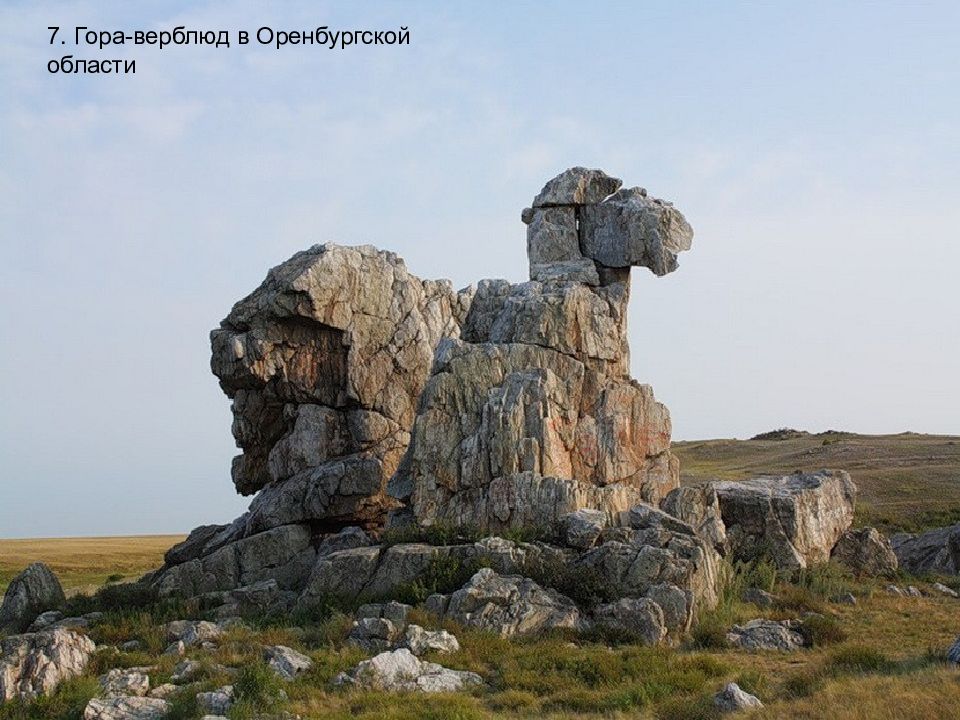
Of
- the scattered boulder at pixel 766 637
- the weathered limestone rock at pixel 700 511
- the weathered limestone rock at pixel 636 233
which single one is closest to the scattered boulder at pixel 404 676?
the scattered boulder at pixel 766 637

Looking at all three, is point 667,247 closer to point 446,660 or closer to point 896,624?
point 896,624

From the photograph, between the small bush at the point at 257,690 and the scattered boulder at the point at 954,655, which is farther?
the scattered boulder at the point at 954,655

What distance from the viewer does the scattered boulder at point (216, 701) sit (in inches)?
656

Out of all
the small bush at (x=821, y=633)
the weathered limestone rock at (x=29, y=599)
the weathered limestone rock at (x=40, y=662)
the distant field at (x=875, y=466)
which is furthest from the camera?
the distant field at (x=875, y=466)

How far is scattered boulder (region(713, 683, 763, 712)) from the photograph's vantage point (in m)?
16.2

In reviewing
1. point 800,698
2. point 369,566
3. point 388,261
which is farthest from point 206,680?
point 388,261

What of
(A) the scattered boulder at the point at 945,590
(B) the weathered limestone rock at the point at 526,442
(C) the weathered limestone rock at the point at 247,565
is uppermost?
(B) the weathered limestone rock at the point at 526,442

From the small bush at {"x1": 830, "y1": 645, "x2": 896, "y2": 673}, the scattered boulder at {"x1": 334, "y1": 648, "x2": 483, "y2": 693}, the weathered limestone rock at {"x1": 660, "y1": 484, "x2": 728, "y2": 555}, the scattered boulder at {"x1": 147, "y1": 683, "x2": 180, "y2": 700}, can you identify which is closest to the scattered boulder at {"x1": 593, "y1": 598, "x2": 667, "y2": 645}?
the small bush at {"x1": 830, "y1": 645, "x2": 896, "y2": 673}

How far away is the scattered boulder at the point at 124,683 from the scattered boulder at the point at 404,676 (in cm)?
343

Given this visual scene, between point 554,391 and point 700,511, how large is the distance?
574 centimetres

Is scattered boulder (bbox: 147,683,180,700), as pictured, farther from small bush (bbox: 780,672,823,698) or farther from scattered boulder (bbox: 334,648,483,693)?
small bush (bbox: 780,672,823,698)

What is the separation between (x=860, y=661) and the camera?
19.5 metres

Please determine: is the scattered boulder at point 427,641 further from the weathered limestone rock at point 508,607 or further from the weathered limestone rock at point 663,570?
the weathered limestone rock at point 663,570

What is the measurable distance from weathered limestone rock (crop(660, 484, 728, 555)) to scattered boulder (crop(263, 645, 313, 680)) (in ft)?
46.1
